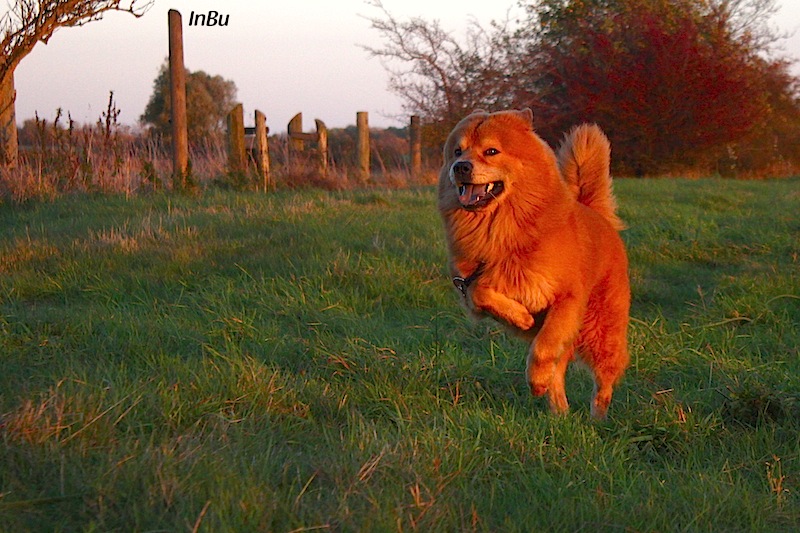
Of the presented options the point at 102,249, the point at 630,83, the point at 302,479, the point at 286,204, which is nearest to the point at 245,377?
the point at 302,479

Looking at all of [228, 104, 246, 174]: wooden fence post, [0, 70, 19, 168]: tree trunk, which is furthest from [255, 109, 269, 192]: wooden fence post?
[0, 70, 19, 168]: tree trunk

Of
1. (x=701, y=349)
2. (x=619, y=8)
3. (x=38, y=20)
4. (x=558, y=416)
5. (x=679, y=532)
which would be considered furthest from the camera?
(x=619, y=8)

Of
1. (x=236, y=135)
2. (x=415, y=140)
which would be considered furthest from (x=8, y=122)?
(x=415, y=140)

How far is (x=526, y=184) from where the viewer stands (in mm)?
3854

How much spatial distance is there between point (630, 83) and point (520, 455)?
783 inches

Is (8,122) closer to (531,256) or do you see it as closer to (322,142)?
(322,142)

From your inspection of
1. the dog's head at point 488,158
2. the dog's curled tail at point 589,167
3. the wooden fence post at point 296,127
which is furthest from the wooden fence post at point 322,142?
the dog's head at point 488,158

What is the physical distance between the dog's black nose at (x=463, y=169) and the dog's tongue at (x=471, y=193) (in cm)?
10

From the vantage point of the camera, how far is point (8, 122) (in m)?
11.2

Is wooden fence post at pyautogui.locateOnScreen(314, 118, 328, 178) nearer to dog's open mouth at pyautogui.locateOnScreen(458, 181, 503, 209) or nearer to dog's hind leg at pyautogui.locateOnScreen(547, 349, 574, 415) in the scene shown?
A: dog's open mouth at pyautogui.locateOnScreen(458, 181, 503, 209)

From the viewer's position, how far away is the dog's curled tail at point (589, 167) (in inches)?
173

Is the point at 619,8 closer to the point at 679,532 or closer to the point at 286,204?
the point at 286,204

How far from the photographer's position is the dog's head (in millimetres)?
3686

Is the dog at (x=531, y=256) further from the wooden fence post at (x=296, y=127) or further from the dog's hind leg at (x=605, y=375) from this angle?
the wooden fence post at (x=296, y=127)
